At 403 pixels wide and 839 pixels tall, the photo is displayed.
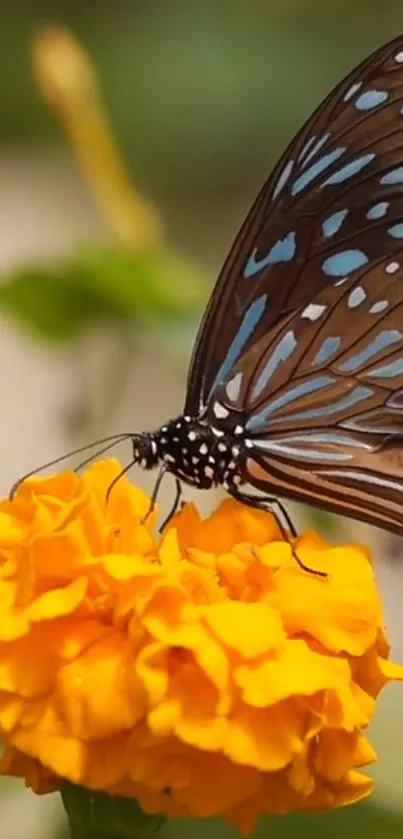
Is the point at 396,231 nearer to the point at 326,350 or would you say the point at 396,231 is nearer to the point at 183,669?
the point at 326,350

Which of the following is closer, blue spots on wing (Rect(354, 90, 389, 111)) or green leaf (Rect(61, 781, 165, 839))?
green leaf (Rect(61, 781, 165, 839))

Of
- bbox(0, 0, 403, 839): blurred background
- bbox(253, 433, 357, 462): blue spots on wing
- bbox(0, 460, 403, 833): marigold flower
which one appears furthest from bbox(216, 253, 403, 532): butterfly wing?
bbox(0, 0, 403, 839): blurred background

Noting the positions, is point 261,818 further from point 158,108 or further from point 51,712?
point 158,108

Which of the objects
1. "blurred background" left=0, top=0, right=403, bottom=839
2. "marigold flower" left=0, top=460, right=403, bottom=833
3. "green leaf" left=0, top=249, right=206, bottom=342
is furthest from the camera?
"blurred background" left=0, top=0, right=403, bottom=839

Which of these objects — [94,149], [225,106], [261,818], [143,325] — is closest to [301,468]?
[261,818]

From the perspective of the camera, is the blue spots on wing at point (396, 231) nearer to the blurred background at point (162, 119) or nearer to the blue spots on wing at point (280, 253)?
the blue spots on wing at point (280, 253)

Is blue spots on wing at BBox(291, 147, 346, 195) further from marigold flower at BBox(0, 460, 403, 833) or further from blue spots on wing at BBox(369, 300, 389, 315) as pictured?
marigold flower at BBox(0, 460, 403, 833)

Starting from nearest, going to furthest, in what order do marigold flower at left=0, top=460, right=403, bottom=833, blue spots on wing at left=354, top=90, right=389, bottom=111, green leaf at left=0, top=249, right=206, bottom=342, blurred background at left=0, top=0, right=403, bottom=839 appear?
marigold flower at left=0, top=460, right=403, bottom=833 → blue spots on wing at left=354, top=90, right=389, bottom=111 → green leaf at left=0, top=249, right=206, bottom=342 → blurred background at left=0, top=0, right=403, bottom=839
